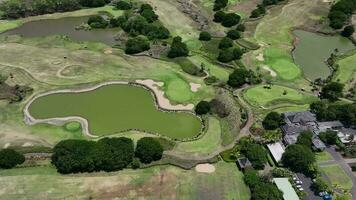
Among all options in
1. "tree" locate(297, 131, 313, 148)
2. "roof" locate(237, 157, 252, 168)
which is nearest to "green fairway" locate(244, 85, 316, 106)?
"tree" locate(297, 131, 313, 148)

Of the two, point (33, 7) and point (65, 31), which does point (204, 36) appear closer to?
point (65, 31)

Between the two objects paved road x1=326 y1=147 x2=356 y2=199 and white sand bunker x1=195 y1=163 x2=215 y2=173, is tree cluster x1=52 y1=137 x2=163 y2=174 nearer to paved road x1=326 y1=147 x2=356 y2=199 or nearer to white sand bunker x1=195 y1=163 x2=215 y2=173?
white sand bunker x1=195 y1=163 x2=215 y2=173

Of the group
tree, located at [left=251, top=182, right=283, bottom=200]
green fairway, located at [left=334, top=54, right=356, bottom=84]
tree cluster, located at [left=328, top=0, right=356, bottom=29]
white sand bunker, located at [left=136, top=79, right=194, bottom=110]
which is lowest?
white sand bunker, located at [left=136, top=79, right=194, bottom=110]

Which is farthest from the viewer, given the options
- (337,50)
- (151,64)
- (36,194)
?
(337,50)

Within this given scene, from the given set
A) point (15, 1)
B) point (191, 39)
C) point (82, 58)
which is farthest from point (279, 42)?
point (15, 1)

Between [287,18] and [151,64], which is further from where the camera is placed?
[287,18]

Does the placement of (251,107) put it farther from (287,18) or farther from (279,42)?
(287,18)
